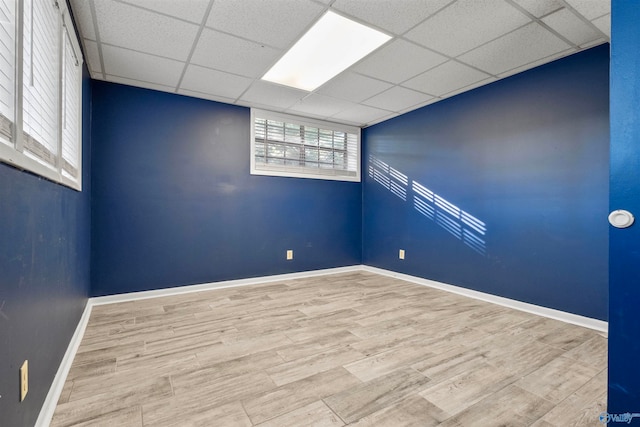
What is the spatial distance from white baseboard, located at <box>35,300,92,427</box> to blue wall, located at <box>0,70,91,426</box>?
6 centimetres

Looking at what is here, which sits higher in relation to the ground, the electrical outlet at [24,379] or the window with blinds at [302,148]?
the window with blinds at [302,148]

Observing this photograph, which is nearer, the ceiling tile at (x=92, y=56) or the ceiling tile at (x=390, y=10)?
the ceiling tile at (x=390, y=10)

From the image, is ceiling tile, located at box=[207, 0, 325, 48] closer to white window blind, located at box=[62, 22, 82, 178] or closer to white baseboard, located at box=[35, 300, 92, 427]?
white window blind, located at box=[62, 22, 82, 178]

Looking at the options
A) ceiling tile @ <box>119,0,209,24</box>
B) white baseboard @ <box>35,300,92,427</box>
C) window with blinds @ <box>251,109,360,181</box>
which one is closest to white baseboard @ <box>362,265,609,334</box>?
window with blinds @ <box>251,109,360,181</box>

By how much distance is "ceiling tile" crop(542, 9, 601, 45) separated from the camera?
6.73 feet

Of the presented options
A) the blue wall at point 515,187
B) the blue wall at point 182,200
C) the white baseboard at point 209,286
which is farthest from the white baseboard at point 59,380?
the blue wall at point 515,187

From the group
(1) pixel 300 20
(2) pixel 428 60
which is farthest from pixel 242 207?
(2) pixel 428 60

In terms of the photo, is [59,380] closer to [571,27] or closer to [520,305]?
[520,305]

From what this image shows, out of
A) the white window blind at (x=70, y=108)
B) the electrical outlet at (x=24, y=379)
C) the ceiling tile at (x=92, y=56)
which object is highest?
the ceiling tile at (x=92, y=56)

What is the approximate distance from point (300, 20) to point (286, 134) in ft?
7.12

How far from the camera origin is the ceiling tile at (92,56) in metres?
2.38

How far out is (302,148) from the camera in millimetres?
4387

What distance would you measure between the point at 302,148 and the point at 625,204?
3.75 m

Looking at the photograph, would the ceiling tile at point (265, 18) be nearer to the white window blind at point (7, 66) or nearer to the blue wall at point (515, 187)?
the white window blind at point (7, 66)
